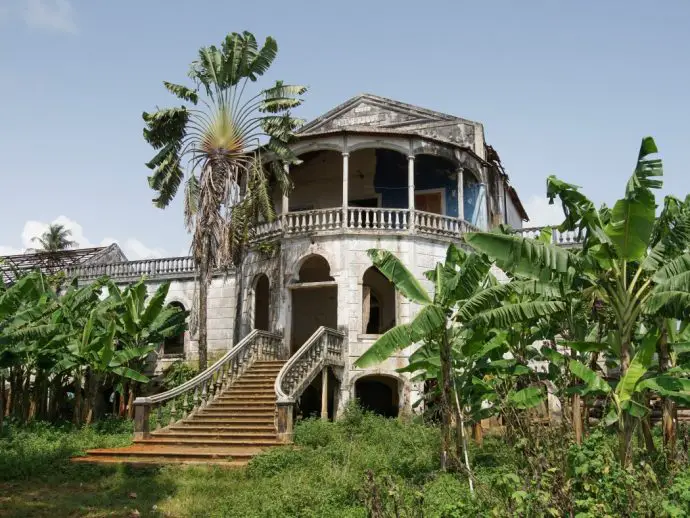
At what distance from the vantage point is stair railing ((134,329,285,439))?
56.4ft

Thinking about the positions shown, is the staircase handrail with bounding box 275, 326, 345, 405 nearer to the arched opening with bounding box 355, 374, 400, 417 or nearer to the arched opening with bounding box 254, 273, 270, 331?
the arched opening with bounding box 355, 374, 400, 417

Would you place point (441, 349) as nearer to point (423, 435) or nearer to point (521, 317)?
point (521, 317)

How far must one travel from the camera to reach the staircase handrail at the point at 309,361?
59.4 ft

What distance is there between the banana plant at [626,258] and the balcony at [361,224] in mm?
10145

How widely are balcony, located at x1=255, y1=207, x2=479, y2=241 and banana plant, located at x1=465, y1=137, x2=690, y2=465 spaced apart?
1014 cm

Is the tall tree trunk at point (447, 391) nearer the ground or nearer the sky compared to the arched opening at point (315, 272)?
nearer the ground

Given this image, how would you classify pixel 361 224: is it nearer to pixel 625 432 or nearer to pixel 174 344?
pixel 174 344

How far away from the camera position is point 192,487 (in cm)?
1245

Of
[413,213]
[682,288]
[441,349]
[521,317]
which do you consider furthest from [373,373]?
[682,288]

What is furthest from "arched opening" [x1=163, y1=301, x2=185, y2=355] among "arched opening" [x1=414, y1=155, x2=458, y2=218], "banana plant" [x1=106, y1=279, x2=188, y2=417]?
"arched opening" [x1=414, y1=155, x2=458, y2=218]

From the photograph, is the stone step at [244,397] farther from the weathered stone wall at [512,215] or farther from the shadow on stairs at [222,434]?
the weathered stone wall at [512,215]

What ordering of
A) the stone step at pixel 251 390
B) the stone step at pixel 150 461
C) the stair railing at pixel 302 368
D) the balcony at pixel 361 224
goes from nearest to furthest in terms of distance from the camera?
1. the stone step at pixel 150 461
2. the stair railing at pixel 302 368
3. the stone step at pixel 251 390
4. the balcony at pixel 361 224

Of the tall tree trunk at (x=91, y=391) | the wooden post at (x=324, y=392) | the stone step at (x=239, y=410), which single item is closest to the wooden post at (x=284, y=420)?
the stone step at (x=239, y=410)

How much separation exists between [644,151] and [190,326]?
18.7 m
